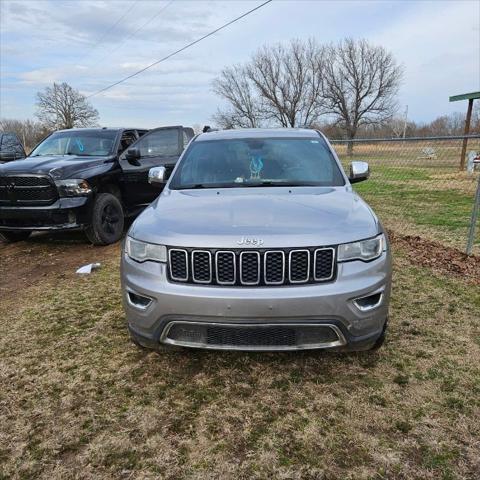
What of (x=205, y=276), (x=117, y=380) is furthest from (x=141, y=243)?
(x=117, y=380)

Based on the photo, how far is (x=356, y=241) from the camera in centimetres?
274

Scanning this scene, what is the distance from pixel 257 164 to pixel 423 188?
10268 millimetres

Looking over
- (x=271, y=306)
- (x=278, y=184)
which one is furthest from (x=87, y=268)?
(x=271, y=306)

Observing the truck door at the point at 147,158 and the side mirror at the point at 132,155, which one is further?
the truck door at the point at 147,158

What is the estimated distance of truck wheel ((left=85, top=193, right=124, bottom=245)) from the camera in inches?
252

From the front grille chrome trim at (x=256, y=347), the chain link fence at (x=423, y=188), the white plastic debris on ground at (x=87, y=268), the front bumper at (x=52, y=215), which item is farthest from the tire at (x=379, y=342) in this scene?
the front bumper at (x=52, y=215)

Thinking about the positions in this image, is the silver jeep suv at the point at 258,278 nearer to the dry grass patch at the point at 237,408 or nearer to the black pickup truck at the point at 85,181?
the dry grass patch at the point at 237,408

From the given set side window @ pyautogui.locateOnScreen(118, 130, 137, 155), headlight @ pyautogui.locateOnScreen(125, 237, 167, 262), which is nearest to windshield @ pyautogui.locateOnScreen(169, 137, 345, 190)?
headlight @ pyautogui.locateOnScreen(125, 237, 167, 262)

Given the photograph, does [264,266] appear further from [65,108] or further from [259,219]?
[65,108]

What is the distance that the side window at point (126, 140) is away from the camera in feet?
24.3

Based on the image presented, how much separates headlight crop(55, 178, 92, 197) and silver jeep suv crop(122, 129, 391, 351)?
3.43m

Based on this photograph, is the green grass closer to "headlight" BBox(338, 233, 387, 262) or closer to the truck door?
the truck door

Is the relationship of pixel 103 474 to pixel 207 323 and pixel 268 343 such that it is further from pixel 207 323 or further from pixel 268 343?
pixel 268 343

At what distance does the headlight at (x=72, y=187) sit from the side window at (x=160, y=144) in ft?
4.82
